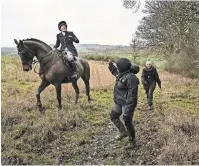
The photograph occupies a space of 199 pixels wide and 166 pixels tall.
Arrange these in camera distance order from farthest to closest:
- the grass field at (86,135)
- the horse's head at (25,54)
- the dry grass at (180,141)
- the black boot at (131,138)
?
1. the horse's head at (25,54)
2. the black boot at (131,138)
3. the grass field at (86,135)
4. the dry grass at (180,141)

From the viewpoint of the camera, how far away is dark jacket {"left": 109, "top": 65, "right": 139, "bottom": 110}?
7.82 m

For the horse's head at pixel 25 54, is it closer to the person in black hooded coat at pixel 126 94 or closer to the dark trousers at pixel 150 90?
the dark trousers at pixel 150 90

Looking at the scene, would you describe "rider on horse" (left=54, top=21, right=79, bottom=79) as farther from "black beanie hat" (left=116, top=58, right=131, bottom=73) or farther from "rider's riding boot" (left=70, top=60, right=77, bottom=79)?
"black beanie hat" (left=116, top=58, right=131, bottom=73)

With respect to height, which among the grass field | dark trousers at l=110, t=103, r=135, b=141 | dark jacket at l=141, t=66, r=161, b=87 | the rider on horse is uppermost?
the rider on horse

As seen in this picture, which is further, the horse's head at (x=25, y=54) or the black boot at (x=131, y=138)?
the horse's head at (x=25, y=54)

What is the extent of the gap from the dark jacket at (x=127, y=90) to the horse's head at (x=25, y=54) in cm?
451

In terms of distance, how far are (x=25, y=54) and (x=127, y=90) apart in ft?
16.1

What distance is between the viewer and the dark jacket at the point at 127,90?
782cm

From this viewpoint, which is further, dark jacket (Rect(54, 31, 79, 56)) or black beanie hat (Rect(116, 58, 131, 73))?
dark jacket (Rect(54, 31, 79, 56))

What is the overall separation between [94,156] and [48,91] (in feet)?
28.4

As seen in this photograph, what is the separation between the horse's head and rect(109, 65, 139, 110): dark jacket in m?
4.51

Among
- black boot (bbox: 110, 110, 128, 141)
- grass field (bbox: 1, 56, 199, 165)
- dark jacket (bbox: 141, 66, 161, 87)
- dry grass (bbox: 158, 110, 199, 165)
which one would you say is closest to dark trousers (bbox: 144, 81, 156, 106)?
dark jacket (bbox: 141, 66, 161, 87)

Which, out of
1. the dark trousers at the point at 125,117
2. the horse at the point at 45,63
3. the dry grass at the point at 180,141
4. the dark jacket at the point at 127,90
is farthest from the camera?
the horse at the point at 45,63

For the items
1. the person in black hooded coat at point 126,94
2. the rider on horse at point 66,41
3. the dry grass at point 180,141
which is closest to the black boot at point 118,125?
the person in black hooded coat at point 126,94
